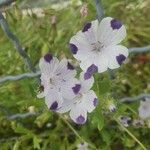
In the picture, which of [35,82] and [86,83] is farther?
[35,82]

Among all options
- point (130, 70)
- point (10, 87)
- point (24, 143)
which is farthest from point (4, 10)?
point (130, 70)

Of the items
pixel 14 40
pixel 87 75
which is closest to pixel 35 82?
pixel 14 40

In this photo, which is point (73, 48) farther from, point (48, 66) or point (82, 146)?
point (82, 146)

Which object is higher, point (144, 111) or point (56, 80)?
point (56, 80)

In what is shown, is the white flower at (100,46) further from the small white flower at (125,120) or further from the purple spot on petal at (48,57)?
the small white flower at (125,120)

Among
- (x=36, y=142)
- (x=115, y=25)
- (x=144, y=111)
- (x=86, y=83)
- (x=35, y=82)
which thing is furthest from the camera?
(x=36, y=142)

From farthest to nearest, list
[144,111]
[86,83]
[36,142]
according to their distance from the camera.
A: [36,142], [144,111], [86,83]
